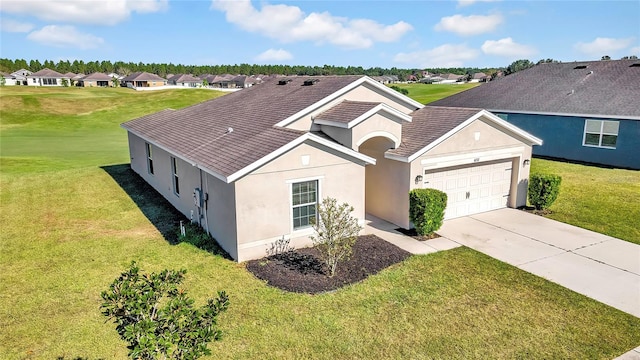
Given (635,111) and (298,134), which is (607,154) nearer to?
(635,111)

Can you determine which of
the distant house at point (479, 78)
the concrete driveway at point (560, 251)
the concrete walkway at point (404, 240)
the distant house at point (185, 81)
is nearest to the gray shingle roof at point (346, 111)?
the concrete walkway at point (404, 240)

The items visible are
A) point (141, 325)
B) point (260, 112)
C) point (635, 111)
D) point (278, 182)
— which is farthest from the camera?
point (635, 111)

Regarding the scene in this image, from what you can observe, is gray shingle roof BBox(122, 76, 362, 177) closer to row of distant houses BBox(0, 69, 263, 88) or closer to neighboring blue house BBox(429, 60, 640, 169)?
neighboring blue house BBox(429, 60, 640, 169)

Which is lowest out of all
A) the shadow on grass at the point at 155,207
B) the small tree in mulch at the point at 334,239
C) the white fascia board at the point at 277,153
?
the shadow on grass at the point at 155,207

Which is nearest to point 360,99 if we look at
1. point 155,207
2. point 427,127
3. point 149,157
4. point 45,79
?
point 427,127

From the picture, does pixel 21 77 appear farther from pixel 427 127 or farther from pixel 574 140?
pixel 574 140

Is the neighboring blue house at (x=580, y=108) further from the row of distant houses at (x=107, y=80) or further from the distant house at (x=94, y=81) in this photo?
the distant house at (x=94, y=81)

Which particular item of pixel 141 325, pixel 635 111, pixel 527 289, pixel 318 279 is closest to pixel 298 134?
pixel 318 279
